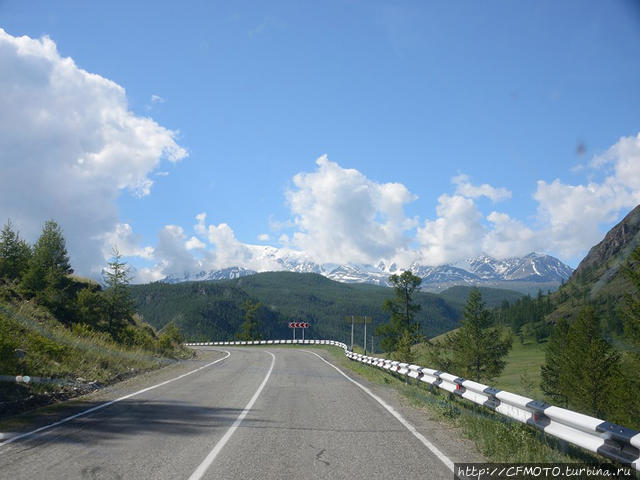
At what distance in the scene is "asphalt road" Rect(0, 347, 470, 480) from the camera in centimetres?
611

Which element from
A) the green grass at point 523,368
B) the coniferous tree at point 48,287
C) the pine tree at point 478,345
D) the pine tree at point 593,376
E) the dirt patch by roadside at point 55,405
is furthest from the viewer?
the green grass at point 523,368

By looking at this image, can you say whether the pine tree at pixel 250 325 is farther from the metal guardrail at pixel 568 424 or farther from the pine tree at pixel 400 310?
the metal guardrail at pixel 568 424

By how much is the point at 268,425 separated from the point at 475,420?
12.7 feet

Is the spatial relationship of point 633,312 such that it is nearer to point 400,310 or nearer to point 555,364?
point 400,310

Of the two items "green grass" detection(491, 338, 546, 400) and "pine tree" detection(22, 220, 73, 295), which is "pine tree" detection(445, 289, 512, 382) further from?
"pine tree" detection(22, 220, 73, 295)

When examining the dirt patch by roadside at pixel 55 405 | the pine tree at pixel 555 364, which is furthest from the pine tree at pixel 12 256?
the pine tree at pixel 555 364

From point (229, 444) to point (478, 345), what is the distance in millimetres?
55237

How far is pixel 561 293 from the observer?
181750 mm

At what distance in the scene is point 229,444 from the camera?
24.6 feet

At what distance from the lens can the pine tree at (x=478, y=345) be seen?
57.4 metres

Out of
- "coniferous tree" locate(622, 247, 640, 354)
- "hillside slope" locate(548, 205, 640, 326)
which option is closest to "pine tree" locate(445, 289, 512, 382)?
"coniferous tree" locate(622, 247, 640, 354)

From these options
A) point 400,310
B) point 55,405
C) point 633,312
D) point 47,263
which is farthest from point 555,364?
point 55,405

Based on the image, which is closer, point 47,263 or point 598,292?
point 47,263

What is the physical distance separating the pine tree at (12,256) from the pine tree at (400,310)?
135 ft
